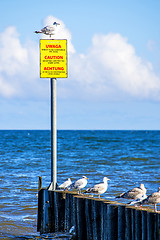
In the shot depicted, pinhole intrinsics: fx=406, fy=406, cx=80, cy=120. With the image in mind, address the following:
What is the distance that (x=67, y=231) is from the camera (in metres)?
7.89

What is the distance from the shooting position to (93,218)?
736 centimetres

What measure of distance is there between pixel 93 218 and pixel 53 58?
342 cm

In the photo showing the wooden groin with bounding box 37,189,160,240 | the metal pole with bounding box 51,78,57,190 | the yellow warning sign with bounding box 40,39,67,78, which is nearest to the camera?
the wooden groin with bounding box 37,189,160,240

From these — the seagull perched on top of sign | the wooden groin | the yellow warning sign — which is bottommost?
the wooden groin

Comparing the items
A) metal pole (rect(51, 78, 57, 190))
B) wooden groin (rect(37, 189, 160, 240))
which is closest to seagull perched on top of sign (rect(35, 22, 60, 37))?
metal pole (rect(51, 78, 57, 190))

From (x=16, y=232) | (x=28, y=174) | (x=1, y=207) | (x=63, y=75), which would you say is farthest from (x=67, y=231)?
(x=28, y=174)

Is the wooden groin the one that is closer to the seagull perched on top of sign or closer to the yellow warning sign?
the yellow warning sign

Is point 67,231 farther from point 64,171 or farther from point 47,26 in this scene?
point 64,171

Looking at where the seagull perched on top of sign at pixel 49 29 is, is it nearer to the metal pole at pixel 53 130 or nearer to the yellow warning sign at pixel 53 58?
the yellow warning sign at pixel 53 58

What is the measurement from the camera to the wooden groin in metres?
6.38

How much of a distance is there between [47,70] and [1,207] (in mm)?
5634

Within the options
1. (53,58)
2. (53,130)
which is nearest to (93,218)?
(53,130)

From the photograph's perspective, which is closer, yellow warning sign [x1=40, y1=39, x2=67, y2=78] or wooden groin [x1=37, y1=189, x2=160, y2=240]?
wooden groin [x1=37, y1=189, x2=160, y2=240]

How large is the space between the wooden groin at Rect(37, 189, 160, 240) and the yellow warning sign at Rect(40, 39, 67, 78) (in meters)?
2.47
